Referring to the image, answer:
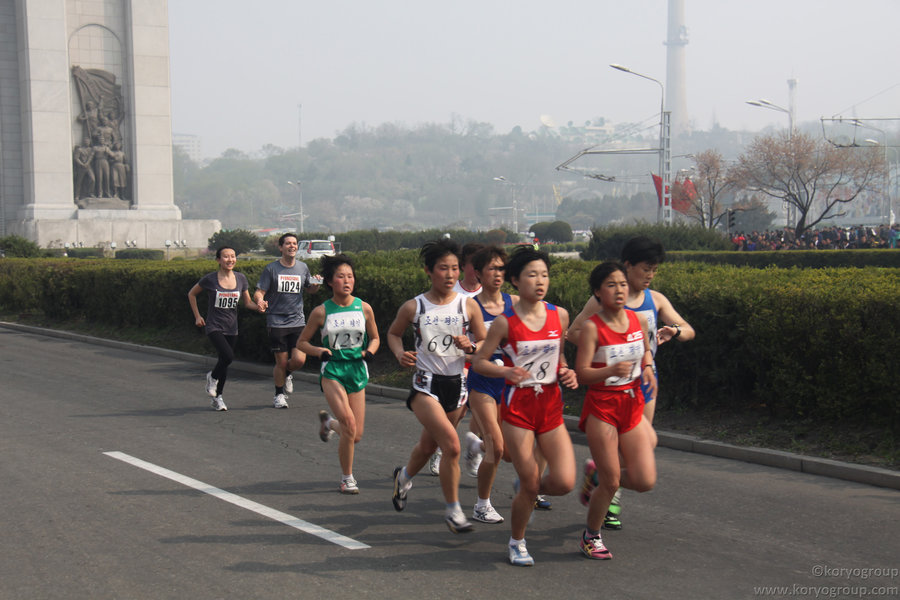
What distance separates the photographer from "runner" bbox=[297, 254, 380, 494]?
265 inches

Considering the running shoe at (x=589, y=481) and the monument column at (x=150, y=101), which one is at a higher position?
the monument column at (x=150, y=101)

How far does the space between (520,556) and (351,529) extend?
1281 mm

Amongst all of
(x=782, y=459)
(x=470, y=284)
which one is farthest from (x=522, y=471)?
(x=782, y=459)

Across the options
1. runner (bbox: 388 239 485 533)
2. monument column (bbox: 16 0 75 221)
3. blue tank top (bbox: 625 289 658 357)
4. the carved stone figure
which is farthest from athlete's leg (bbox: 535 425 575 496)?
the carved stone figure

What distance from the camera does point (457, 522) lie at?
5738 mm

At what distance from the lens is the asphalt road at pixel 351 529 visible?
16.3ft

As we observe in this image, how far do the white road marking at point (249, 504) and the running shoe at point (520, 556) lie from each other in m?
0.95

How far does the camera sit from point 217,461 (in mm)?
7926

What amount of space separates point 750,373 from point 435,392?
14.1 feet

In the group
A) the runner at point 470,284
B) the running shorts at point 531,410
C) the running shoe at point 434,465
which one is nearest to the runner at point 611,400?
the running shorts at point 531,410

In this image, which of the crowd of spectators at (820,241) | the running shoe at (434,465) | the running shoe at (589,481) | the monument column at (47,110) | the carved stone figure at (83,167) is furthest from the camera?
the carved stone figure at (83,167)

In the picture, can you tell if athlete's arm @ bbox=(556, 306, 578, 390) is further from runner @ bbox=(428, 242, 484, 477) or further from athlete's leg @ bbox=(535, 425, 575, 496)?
runner @ bbox=(428, 242, 484, 477)

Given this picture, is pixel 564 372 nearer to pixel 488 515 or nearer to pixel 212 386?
pixel 488 515

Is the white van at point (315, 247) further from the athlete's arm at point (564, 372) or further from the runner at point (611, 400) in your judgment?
the runner at point (611, 400)
